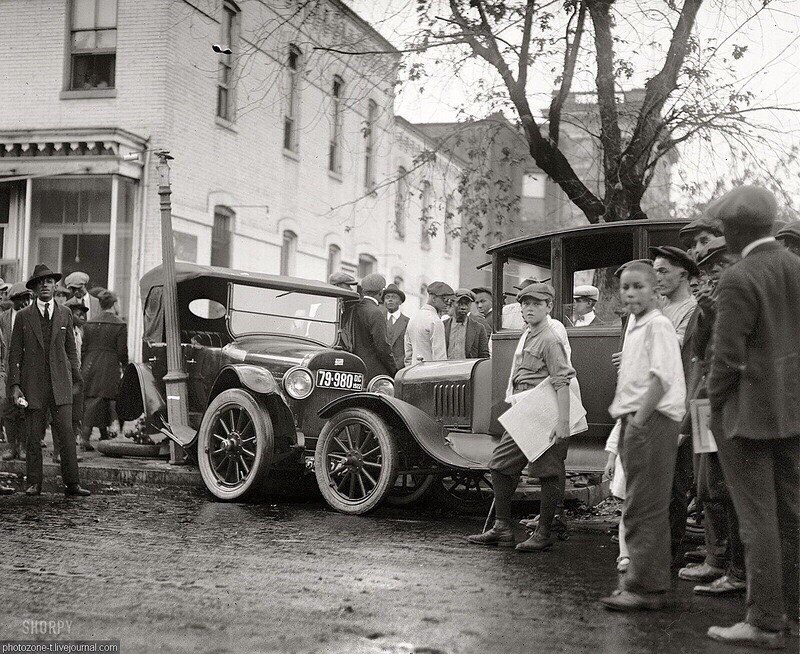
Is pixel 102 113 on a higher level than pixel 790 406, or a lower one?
higher

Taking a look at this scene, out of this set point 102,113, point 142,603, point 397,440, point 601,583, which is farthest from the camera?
point 102,113

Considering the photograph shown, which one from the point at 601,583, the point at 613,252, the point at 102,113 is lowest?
the point at 601,583

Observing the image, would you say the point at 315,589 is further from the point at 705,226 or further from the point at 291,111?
the point at 291,111

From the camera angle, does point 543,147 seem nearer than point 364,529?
No

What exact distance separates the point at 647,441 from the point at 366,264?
21847mm

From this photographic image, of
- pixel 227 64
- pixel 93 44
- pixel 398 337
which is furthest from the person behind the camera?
pixel 227 64

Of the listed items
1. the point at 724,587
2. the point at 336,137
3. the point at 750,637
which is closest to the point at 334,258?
the point at 336,137

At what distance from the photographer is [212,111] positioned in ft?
62.2

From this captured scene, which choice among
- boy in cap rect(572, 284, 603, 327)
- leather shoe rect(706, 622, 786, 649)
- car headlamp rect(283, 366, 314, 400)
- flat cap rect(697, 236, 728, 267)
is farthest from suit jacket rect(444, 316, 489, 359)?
leather shoe rect(706, 622, 786, 649)

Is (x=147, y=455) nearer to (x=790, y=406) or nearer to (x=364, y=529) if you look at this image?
(x=364, y=529)

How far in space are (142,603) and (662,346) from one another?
264 centimetres

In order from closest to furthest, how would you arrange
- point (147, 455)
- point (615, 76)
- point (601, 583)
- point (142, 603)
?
point (142, 603), point (601, 583), point (615, 76), point (147, 455)

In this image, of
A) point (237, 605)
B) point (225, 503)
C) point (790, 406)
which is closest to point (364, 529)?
point (225, 503)

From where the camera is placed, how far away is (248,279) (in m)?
10.3
